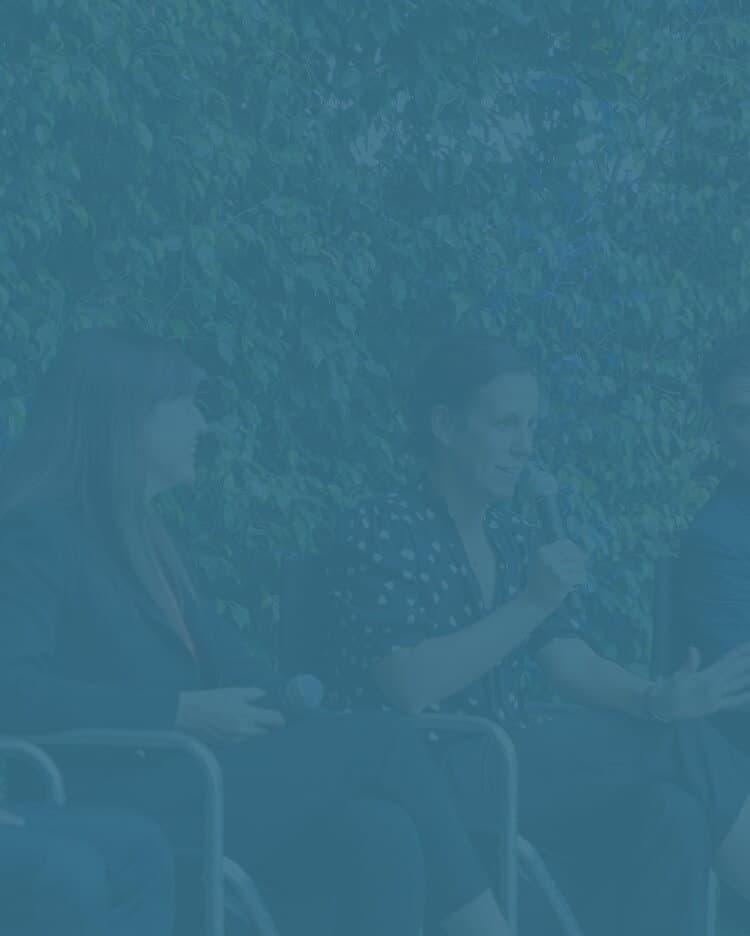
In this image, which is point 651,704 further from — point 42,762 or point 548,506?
point 42,762

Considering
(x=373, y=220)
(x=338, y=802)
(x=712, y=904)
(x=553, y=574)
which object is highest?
(x=373, y=220)

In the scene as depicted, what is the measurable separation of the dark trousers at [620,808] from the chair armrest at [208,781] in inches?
20.5

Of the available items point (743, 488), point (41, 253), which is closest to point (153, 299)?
point (41, 253)

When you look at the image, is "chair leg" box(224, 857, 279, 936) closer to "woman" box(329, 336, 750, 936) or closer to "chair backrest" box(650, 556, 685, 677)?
"woman" box(329, 336, 750, 936)

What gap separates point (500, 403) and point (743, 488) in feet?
1.65

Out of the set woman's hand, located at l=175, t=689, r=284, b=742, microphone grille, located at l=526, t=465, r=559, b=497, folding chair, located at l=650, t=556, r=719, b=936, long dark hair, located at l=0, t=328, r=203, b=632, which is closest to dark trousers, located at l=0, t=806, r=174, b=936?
woman's hand, located at l=175, t=689, r=284, b=742

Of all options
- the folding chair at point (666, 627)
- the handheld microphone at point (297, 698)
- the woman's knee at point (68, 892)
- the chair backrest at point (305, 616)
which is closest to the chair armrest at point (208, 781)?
the handheld microphone at point (297, 698)

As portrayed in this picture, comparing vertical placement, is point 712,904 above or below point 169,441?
below

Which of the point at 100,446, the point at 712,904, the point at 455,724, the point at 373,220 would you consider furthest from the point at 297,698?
the point at 373,220

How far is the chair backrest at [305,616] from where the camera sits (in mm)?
2836

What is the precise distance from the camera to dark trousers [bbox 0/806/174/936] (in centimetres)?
193

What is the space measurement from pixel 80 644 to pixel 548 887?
816mm

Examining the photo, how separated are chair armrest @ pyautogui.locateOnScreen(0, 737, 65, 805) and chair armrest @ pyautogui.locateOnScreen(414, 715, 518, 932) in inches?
21.8

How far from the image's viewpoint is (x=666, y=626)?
3.05 metres
